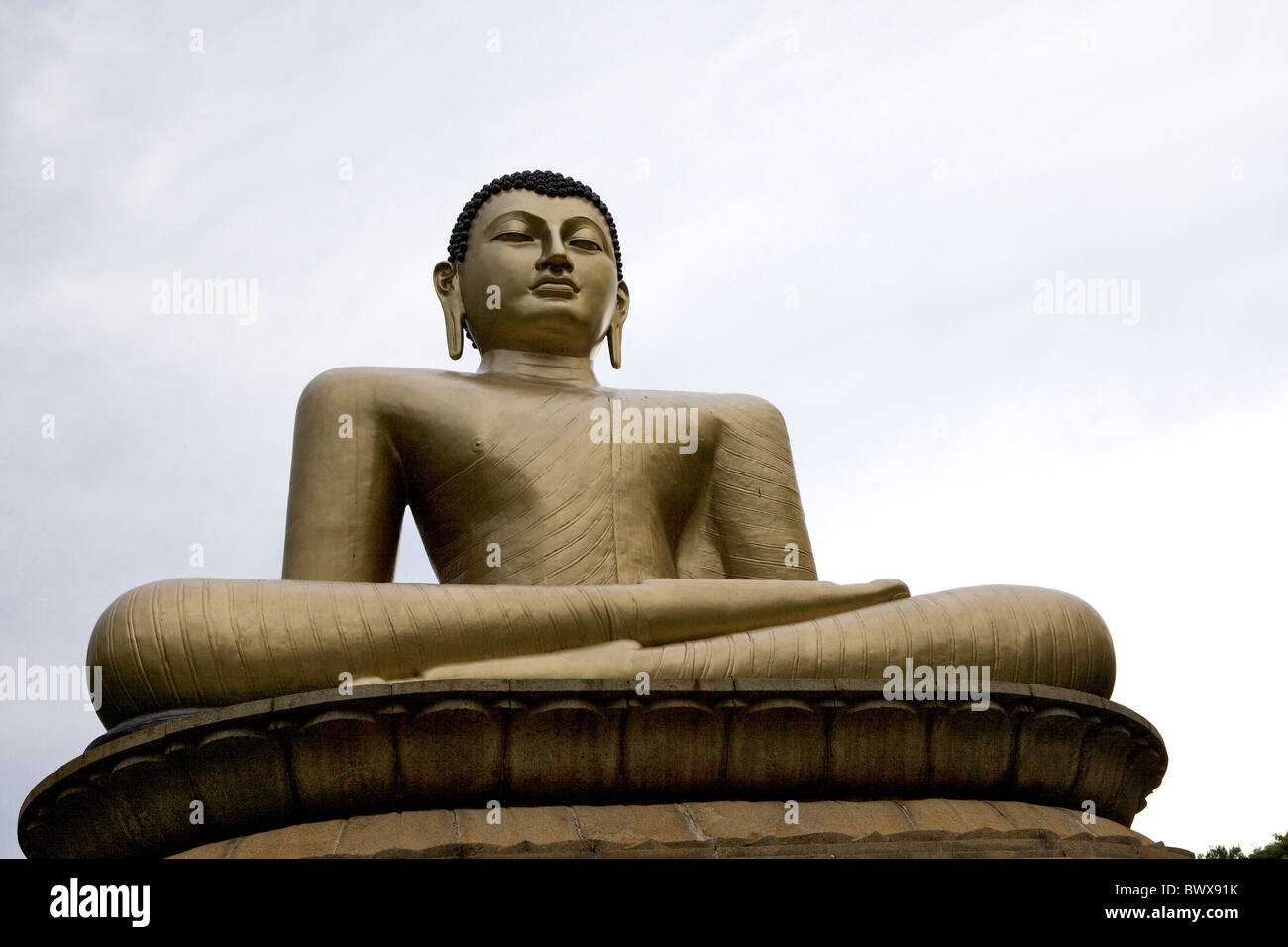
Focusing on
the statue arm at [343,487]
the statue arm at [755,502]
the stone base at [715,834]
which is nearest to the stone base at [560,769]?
the stone base at [715,834]

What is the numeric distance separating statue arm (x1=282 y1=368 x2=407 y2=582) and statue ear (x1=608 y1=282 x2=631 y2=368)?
165cm

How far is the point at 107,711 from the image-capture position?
6.91 m

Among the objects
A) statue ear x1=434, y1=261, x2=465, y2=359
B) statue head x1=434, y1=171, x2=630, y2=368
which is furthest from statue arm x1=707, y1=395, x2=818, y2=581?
statue ear x1=434, y1=261, x2=465, y2=359

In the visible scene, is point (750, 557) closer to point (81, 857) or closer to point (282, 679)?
point (282, 679)

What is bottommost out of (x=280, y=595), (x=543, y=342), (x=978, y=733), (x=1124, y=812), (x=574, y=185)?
(x=1124, y=812)

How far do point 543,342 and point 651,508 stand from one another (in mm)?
1195

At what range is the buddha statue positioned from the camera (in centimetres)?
686

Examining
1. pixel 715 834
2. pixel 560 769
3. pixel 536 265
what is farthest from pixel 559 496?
pixel 715 834

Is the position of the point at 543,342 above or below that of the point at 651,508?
above

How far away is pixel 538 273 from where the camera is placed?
927 centimetres

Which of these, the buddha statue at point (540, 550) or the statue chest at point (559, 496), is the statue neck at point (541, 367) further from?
the statue chest at point (559, 496)

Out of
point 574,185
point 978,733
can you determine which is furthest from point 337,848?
point 574,185

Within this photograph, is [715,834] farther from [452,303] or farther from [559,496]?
[452,303]

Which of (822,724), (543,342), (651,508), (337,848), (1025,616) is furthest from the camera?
(543,342)
